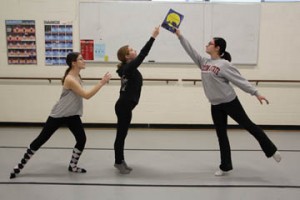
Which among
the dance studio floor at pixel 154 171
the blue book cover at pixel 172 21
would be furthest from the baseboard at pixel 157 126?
the blue book cover at pixel 172 21

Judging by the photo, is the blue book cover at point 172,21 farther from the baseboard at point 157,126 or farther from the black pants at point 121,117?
the baseboard at point 157,126

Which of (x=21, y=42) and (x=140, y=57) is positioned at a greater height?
(x=21, y=42)

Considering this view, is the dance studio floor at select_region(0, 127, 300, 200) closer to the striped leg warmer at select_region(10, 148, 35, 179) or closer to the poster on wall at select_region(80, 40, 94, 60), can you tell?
the striped leg warmer at select_region(10, 148, 35, 179)

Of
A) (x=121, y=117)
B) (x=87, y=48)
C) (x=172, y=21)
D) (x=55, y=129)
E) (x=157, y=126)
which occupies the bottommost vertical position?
(x=157, y=126)

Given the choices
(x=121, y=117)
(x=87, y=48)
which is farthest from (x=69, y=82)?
(x=87, y=48)

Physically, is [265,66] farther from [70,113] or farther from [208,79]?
[70,113]

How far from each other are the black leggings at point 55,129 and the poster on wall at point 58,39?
252 cm

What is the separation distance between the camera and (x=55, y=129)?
297cm

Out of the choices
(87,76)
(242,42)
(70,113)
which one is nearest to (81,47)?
(87,76)

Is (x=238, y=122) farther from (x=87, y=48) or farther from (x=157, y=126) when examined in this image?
(x=87, y=48)

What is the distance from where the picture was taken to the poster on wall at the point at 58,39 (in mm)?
5156

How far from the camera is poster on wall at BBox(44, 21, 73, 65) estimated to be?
5156 millimetres

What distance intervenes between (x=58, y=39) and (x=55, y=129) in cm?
270

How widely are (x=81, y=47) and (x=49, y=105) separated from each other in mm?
1241
